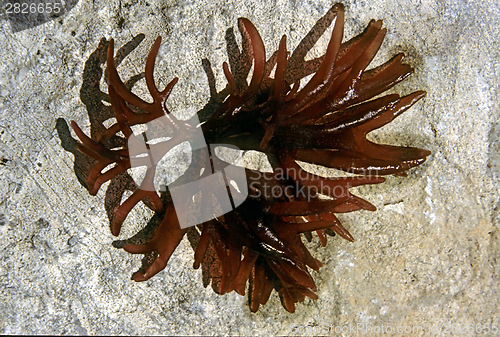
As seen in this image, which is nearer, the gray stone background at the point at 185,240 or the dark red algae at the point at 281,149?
the dark red algae at the point at 281,149

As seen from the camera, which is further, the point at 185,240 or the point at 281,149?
Result: the point at 185,240

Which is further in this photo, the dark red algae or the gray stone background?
the gray stone background

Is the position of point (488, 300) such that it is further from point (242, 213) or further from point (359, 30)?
point (359, 30)

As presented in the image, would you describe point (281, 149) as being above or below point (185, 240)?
above
